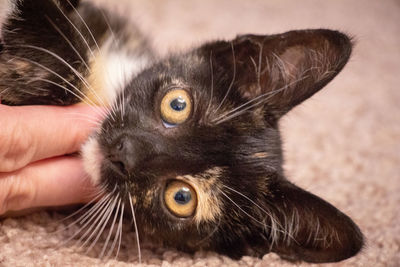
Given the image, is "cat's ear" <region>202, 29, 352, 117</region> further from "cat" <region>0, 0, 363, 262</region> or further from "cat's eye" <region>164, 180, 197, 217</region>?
"cat's eye" <region>164, 180, 197, 217</region>

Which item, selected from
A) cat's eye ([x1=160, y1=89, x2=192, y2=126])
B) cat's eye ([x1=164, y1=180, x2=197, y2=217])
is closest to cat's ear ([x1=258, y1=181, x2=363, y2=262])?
cat's eye ([x1=164, y1=180, x2=197, y2=217])

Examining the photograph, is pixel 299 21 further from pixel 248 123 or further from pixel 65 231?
pixel 65 231

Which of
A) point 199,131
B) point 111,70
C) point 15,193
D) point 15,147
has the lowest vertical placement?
point 15,193

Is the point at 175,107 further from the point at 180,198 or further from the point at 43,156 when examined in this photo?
the point at 43,156

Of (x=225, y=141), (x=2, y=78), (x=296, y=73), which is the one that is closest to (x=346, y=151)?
(x=296, y=73)

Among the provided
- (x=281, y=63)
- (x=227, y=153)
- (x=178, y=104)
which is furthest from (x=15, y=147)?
(x=281, y=63)
